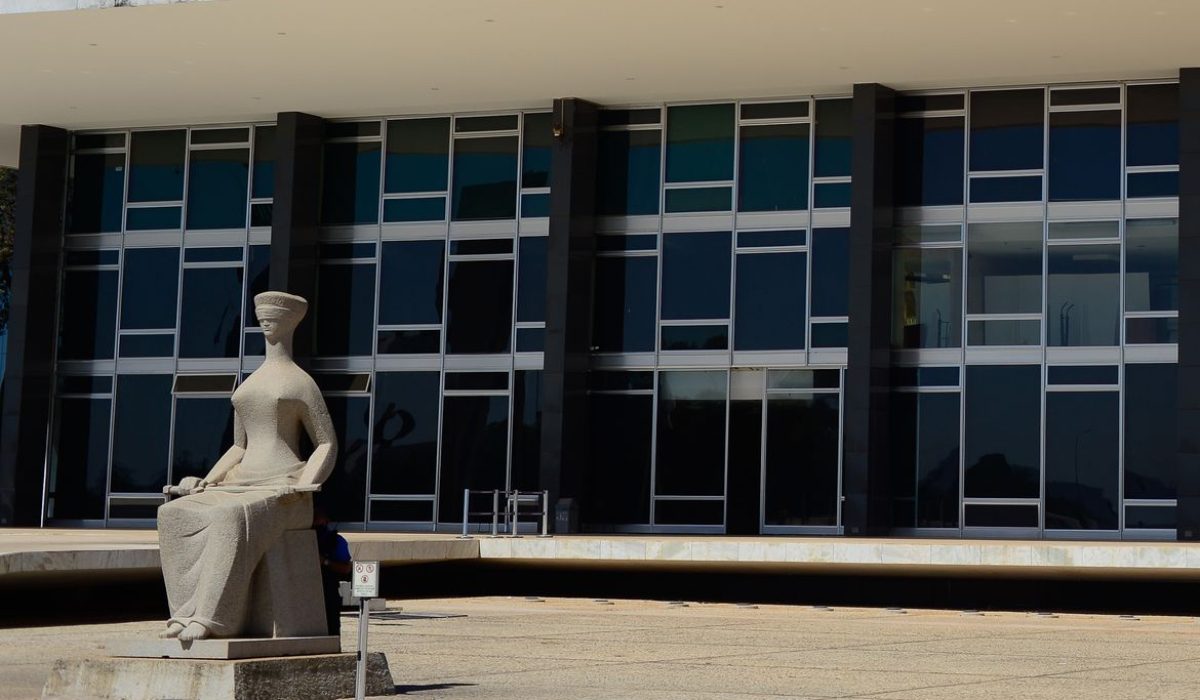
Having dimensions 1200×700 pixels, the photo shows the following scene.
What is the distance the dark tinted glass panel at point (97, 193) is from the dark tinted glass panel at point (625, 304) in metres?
10.1

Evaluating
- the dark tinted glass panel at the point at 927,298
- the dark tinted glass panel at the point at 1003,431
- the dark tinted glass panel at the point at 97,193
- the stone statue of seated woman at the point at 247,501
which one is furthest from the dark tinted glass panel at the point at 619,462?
the stone statue of seated woman at the point at 247,501

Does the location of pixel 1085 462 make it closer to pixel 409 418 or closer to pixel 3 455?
pixel 409 418

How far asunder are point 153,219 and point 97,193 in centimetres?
143

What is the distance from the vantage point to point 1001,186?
29312mm

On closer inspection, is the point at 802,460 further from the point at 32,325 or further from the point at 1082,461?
the point at 32,325

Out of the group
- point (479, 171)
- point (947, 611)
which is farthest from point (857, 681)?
point (479, 171)

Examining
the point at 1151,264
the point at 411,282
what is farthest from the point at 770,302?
the point at 411,282

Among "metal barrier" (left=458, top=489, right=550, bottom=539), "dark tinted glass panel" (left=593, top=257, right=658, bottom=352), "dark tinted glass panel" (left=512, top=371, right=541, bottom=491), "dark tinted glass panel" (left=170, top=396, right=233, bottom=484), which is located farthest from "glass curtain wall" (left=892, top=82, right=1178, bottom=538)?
"dark tinted glass panel" (left=170, top=396, right=233, bottom=484)

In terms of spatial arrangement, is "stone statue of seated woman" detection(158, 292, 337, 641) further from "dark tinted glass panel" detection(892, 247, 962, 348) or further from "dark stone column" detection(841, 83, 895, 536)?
"dark tinted glass panel" detection(892, 247, 962, 348)

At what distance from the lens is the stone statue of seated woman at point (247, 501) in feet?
34.8

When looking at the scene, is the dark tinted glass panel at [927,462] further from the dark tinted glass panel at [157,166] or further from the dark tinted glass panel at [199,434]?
the dark tinted glass panel at [157,166]

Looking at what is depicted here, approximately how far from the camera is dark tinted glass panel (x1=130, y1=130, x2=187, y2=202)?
34.1 meters

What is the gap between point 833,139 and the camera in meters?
30.2

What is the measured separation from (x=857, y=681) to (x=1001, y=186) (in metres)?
18.0
